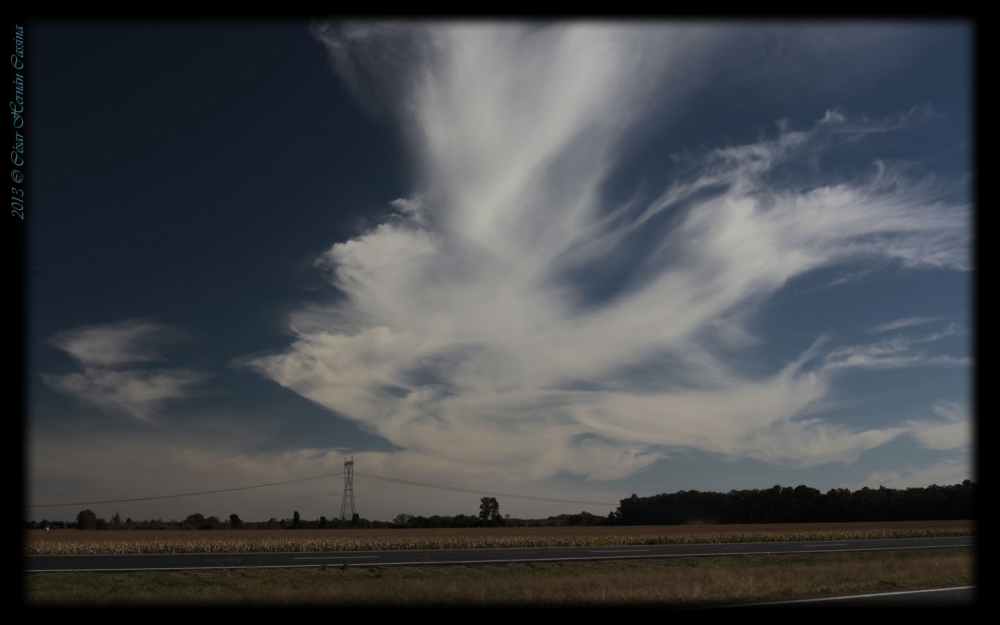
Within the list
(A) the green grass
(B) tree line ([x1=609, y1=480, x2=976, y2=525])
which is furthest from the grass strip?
(B) tree line ([x1=609, y1=480, x2=976, y2=525])

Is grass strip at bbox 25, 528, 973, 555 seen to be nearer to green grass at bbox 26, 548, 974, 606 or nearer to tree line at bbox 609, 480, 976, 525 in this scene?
green grass at bbox 26, 548, 974, 606

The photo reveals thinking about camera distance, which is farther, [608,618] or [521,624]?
[608,618]

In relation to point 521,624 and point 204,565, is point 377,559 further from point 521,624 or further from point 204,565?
point 521,624

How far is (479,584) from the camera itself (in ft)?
68.5

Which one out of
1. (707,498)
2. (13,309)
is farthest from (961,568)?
(707,498)

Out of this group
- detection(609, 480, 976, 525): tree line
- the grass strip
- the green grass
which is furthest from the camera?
detection(609, 480, 976, 525): tree line

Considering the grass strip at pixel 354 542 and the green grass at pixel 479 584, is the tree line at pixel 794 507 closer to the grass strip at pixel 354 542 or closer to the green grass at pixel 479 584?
the grass strip at pixel 354 542

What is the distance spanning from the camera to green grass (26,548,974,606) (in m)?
17.7

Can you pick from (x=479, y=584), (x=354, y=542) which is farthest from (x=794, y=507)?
(x=479, y=584)

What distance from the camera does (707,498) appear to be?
104312 millimetres

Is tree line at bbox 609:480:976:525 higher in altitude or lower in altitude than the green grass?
lower

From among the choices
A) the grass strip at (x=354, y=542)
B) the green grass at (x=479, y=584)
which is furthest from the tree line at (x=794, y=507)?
the green grass at (x=479, y=584)

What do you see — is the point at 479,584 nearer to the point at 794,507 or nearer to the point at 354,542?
the point at 354,542

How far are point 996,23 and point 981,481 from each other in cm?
279
